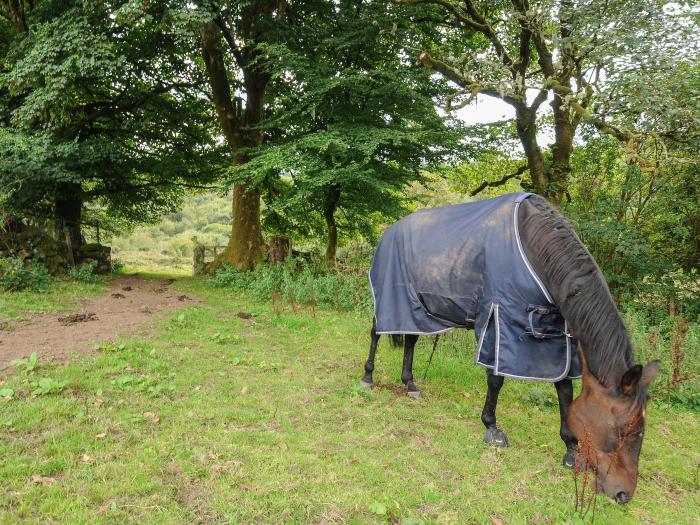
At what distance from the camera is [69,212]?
45.3ft

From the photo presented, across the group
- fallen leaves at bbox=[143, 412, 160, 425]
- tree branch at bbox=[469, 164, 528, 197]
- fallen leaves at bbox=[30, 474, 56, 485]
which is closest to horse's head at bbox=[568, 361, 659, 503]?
fallen leaves at bbox=[143, 412, 160, 425]

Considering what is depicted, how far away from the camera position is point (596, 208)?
333 inches

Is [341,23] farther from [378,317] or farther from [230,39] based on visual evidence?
[378,317]

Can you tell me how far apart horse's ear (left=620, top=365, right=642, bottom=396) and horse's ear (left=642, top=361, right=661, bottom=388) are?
102 millimetres

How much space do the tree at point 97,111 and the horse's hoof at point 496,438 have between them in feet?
32.3

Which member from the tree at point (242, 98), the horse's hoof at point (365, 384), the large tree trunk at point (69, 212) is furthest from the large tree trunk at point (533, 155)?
the large tree trunk at point (69, 212)

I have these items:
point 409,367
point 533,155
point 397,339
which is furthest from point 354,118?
point 409,367

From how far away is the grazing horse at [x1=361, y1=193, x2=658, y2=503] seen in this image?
2.74 meters

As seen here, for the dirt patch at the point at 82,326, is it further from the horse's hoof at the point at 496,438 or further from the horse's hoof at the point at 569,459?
the horse's hoof at the point at 569,459

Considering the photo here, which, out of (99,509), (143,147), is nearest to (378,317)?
(99,509)

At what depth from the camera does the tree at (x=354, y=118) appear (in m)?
9.07

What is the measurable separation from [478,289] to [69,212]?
14.4 metres

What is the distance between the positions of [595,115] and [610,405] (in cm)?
610

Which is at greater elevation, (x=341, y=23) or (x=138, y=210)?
(x=341, y=23)
